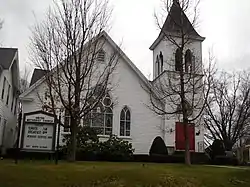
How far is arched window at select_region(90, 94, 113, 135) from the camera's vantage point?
26.7 m

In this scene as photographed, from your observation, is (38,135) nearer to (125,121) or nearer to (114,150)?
(114,150)

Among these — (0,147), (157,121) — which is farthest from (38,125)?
(157,121)

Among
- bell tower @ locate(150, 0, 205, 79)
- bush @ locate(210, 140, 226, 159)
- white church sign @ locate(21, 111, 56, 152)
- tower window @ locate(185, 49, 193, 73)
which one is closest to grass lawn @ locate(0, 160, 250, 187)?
white church sign @ locate(21, 111, 56, 152)

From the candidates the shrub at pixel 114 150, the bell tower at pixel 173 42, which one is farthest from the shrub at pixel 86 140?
the bell tower at pixel 173 42

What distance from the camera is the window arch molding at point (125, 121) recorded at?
89.9 feet

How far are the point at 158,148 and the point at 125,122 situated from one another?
3.64 m

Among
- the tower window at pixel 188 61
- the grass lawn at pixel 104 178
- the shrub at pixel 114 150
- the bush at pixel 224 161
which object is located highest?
the tower window at pixel 188 61

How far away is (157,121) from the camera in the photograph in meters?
28.2

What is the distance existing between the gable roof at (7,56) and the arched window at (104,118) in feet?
23.7

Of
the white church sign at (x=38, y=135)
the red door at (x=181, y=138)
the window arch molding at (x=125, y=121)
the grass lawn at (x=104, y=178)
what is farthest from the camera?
the red door at (x=181, y=138)

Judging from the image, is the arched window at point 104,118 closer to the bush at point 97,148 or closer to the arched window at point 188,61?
the bush at point 97,148

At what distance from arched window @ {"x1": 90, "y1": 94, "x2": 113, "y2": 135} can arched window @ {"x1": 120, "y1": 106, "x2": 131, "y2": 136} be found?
946 mm

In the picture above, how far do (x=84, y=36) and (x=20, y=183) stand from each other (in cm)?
953

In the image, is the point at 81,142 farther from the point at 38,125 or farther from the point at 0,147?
the point at 38,125
